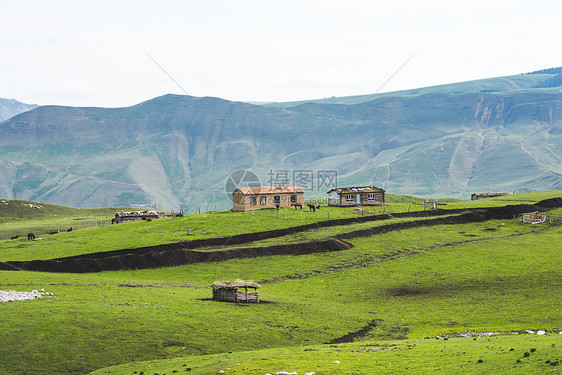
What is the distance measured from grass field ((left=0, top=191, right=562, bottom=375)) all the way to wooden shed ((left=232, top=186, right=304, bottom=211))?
832 inches

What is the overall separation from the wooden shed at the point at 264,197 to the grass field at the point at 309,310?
2113 cm

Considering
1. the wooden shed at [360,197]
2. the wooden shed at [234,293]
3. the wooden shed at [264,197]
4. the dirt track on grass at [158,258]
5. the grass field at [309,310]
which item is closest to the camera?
the grass field at [309,310]

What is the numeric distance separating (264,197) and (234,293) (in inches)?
2442

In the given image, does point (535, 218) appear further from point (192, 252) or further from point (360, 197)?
point (192, 252)

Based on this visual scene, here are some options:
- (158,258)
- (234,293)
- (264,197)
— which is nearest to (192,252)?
(158,258)

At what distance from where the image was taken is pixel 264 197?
120 meters

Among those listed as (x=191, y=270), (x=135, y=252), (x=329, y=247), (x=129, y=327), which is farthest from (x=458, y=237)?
(x=129, y=327)

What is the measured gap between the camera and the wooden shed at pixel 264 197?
389ft

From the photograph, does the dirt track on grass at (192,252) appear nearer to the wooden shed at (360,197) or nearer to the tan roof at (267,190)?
the wooden shed at (360,197)

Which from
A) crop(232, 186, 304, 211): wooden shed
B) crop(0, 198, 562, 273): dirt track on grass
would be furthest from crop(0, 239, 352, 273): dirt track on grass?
crop(232, 186, 304, 211): wooden shed

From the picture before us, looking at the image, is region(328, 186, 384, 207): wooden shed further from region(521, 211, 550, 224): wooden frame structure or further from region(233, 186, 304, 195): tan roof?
region(521, 211, 550, 224): wooden frame structure

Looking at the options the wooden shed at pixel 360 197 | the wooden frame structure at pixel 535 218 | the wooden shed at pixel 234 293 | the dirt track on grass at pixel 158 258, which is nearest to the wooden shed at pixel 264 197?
the wooden shed at pixel 360 197

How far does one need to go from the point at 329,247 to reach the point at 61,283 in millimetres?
38527

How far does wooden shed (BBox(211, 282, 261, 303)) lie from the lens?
58.8 metres
